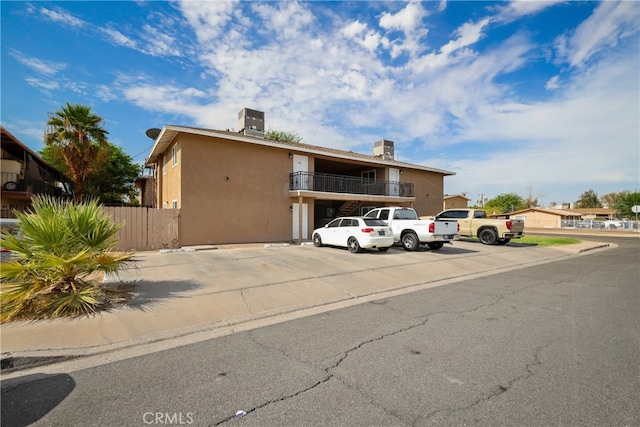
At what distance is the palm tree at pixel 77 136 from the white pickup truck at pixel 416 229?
17960mm

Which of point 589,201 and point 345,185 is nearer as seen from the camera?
point 345,185

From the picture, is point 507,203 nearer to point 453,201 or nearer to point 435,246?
point 453,201

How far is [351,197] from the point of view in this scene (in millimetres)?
18969

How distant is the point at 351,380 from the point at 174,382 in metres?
1.82

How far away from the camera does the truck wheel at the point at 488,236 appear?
1728 centimetres

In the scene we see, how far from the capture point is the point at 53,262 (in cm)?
519

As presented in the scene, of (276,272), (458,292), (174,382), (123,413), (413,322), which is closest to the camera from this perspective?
(123,413)

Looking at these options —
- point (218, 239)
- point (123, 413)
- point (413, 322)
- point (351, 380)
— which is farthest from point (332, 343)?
point (218, 239)

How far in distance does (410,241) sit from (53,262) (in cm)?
1213

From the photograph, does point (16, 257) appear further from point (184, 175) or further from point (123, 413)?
point (184, 175)

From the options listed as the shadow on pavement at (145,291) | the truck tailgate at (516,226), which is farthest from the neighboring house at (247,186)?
the shadow on pavement at (145,291)

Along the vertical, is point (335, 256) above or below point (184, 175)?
below

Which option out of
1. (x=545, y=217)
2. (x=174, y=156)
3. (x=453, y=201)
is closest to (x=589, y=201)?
(x=545, y=217)

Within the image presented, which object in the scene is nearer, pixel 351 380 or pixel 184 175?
pixel 351 380
